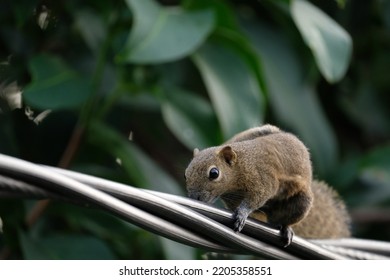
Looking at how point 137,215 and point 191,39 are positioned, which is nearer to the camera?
point 137,215

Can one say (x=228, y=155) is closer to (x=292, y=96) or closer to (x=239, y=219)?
(x=239, y=219)

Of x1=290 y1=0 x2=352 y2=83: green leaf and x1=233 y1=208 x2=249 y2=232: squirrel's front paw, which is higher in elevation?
x1=290 y1=0 x2=352 y2=83: green leaf

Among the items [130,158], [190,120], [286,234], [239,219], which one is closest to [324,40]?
[190,120]

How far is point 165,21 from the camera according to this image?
4.72m

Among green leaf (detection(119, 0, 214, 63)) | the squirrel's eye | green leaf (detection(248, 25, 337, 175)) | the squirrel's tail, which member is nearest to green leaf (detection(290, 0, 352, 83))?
green leaf (detection(119, 0, 214, 63))

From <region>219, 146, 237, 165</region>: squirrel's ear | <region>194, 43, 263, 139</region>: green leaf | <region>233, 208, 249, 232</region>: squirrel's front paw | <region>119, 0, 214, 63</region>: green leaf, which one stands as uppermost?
<region>119, 0, 214, 63</region>: green leaf

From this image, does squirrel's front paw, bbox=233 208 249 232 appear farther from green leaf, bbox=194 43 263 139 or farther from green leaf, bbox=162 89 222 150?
green leaf, bbox=162 89 222 150

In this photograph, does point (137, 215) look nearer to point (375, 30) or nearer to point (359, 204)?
point (359, 204)

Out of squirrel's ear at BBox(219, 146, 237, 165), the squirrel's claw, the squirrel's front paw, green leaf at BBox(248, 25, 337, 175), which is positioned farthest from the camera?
green leaf at BBox(248, 25, 337, 175)

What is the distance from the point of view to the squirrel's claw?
10.7 feet

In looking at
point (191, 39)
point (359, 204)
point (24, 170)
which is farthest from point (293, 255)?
point (359, 204)

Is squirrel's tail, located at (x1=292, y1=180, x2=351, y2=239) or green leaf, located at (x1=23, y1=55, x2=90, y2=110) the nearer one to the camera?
squirrel's tail, located at (x1=292, y1=180, x2=351, y2=239)

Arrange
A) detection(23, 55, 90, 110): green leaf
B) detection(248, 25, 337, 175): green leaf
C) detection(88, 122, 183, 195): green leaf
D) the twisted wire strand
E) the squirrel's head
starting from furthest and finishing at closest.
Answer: detection(248, 25, 337, 175): green leaf
detection(88, 122, 183, 195): green leaf
detection(23, 55, 90, 110): green leaf
the squirrel's head
the twisted wire strand
